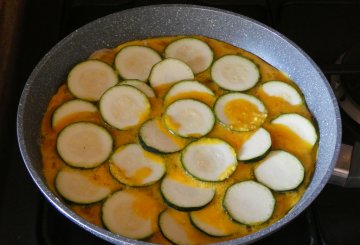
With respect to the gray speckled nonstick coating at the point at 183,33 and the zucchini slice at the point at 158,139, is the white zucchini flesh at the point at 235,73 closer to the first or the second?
the gray speckled nonstick coating at the point at 183,33

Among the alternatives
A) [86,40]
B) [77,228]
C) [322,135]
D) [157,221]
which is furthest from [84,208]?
[322,135]

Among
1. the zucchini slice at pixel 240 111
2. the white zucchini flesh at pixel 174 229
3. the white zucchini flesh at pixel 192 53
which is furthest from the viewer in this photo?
the white zucchini flesh at pixel 192 53

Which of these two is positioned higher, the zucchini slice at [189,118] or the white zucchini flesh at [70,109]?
the zucchini slice at [189,118]

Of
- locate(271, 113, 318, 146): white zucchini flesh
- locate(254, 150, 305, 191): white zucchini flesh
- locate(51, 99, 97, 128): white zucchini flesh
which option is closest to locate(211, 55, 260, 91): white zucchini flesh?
locate(271, 113, 318, 146): white zucchini flesh

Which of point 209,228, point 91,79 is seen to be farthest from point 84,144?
point 209,228

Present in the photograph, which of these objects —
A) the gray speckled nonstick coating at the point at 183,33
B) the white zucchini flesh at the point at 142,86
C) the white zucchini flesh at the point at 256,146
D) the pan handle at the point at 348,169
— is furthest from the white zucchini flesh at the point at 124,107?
the pan handle at the point at 348,169

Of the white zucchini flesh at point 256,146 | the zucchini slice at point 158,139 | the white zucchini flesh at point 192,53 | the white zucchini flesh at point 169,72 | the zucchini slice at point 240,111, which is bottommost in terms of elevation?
the zucchini slice at point 158,139

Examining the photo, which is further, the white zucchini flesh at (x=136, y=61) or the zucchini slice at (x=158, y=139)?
the white zucchini flesh at (x=136, y=61)

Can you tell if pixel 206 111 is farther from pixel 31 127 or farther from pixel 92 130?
pixel 31 127
